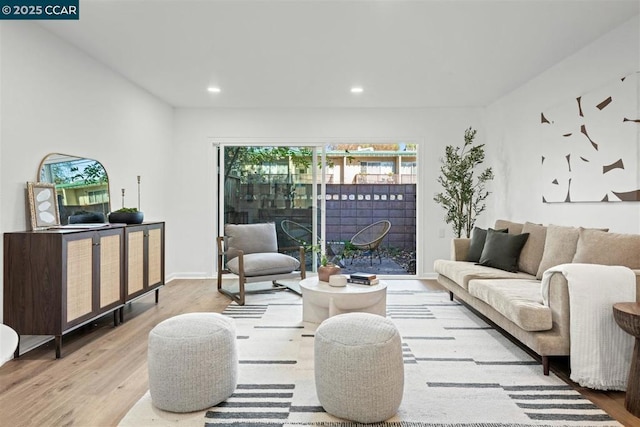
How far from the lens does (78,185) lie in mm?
3732

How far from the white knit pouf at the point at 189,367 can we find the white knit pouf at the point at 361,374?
20.1 inches

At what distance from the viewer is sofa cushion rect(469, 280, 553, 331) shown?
8.23 ft

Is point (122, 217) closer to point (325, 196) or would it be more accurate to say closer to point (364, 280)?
point (364, 280)

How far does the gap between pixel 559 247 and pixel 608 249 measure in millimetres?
499

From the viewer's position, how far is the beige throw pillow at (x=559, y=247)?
3261 millimetres

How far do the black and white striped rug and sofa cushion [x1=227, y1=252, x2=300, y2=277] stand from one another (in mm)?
924

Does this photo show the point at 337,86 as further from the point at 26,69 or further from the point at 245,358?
the point at 245,358

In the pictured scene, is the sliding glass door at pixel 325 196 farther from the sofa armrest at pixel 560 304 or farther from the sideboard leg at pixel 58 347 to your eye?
the sideboard leg at pixel 58 347

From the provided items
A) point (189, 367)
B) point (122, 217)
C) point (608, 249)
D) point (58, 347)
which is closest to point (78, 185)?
point (122, 217)

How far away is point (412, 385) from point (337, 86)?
3.59 m

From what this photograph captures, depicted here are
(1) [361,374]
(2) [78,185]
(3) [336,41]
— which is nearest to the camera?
(1) [361,374]

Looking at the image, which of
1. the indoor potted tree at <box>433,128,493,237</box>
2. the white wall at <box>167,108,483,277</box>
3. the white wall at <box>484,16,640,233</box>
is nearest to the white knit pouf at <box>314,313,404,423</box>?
the white wall at <box>484,16,640,233</box>

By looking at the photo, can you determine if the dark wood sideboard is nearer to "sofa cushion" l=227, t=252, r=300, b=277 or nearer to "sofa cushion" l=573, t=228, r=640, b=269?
"sofa cushion" l=227, t=252, r=300, b=277

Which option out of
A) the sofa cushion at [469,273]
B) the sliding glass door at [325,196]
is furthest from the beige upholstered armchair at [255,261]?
the sofa cushion at [469,273]
